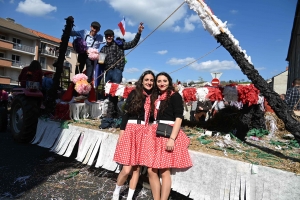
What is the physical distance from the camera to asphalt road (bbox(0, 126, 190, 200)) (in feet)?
9.34

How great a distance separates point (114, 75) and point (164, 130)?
93.7 inches

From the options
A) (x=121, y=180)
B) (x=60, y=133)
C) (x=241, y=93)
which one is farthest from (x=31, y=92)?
(x=241, y=93)

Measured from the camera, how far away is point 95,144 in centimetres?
347

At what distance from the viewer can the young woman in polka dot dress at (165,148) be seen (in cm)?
246

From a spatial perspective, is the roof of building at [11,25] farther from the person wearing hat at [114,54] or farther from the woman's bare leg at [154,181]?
the woman's bare leg at [154,181]

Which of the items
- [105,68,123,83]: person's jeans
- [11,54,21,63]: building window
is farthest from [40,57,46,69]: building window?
[105,68,123,83]: person's jeans

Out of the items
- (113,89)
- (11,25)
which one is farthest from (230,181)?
(11,25)

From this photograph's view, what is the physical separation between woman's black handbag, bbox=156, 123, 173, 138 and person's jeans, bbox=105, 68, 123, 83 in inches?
89.7

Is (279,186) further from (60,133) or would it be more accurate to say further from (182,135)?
(60,133)

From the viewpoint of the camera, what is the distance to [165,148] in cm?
251

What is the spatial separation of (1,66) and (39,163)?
33.1 meters

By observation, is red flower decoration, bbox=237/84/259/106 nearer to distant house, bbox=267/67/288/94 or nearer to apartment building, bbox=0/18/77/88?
apartment building, bbox=0/18/77/88

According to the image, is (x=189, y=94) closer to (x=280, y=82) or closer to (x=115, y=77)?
(x=115, y=77)

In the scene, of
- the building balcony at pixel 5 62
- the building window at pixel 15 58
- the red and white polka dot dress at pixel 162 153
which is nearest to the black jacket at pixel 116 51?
the red and white polka dot dress at pixel 162 153
